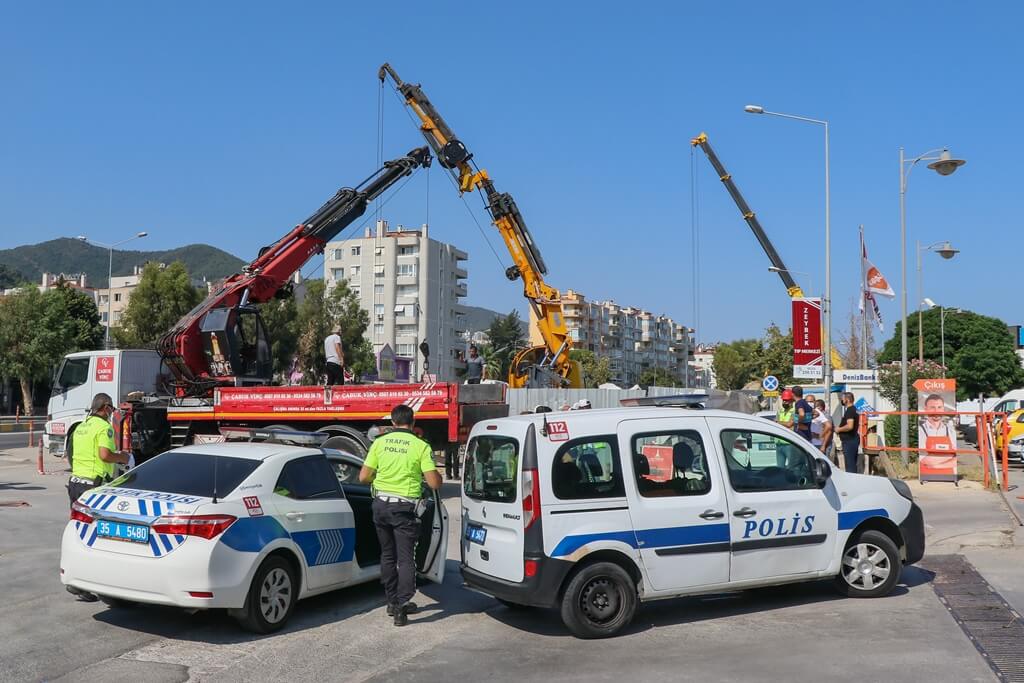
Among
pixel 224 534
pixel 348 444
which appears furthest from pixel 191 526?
pixel 348 444

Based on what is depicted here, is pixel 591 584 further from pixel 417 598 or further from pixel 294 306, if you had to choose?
pixel 294 306

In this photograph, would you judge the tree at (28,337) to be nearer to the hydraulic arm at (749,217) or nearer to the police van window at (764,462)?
the hydraulic arm at (749,217)

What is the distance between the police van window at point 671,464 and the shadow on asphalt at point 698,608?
109 centimetres

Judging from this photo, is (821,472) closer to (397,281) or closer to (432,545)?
(432,545)

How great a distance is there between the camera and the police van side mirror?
25.6 ft

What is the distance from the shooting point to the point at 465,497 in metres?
7.74

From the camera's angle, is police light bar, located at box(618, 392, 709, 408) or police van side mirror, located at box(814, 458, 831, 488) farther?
police light bar, located at box(618, 392, 709, 408)

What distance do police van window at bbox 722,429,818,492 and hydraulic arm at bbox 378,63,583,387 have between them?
16125 millimetres

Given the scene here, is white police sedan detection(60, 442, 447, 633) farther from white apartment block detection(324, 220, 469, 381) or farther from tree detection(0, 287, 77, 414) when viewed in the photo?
white apartment block detection(324, 220, 469, 381)

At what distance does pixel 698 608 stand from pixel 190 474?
4326 mm

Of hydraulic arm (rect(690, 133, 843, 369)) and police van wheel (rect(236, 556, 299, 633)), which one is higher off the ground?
hydraulic arm (rect(690, 133, 843, 369))

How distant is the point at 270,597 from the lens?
6887 millimetres

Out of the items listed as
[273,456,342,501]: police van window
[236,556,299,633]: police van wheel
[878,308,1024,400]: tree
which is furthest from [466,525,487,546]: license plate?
[878,308,1024,400]: tree

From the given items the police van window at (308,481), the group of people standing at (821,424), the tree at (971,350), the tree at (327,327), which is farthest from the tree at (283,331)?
the police van window at (308,481)
